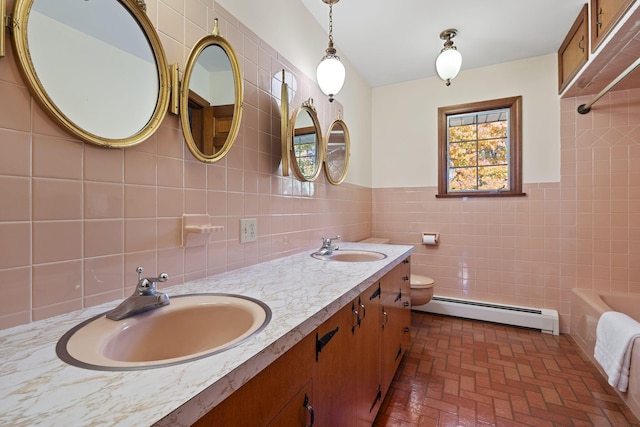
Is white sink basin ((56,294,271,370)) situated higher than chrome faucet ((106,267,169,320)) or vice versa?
chrome faucet ((106,267,169,320))

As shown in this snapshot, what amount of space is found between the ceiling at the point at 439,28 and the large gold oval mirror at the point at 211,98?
1075 mm

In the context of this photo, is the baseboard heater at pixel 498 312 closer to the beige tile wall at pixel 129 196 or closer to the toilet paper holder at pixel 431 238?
the toilet paper holder at pixel 431 238

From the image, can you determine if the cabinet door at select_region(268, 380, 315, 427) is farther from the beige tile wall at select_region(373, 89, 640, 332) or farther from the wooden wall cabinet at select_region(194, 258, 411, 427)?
the beige tile wall at select_region(373, 89, 640, 332)

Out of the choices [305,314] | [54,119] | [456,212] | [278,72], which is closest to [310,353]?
[305,314]

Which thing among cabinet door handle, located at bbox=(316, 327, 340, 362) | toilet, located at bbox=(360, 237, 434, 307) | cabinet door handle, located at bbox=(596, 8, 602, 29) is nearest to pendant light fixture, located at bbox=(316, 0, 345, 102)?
cabinet door handle, located at bbox=(316, 327, 340, 362)

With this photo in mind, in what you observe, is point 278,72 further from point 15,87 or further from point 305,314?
point 305,314

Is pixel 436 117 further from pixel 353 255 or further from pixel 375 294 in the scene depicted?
pixel 375 294

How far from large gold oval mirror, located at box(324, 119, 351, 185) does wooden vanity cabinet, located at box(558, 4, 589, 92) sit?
171 cm

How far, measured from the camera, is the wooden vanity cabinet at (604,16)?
1473mm

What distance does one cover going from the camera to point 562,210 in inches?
96.0

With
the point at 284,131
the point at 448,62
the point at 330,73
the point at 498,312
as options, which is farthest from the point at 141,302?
the point at 498,312

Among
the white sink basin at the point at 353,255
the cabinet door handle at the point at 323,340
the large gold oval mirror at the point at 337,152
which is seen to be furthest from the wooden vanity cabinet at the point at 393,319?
the large gold oval mirror at the point at 337,152

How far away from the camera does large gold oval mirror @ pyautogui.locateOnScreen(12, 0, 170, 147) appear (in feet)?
2.21

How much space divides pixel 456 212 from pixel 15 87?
302cm
